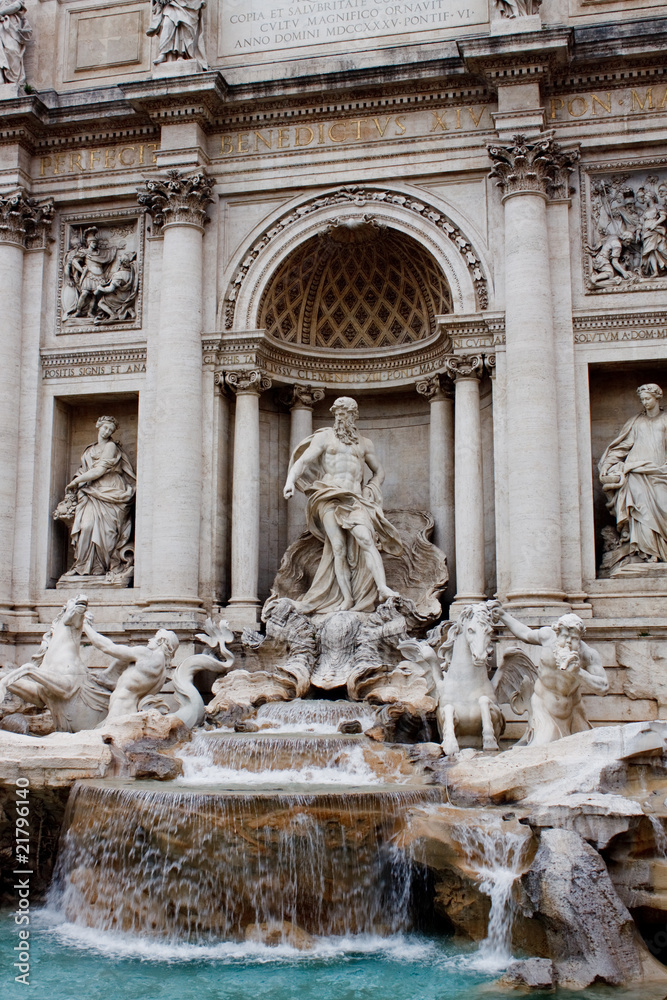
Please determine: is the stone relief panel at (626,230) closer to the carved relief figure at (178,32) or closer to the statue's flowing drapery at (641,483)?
the statue's flowing drapery at (641,483)

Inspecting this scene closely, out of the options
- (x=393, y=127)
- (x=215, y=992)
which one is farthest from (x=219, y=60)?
(x=215, y=992)

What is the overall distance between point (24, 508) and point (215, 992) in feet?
33.7

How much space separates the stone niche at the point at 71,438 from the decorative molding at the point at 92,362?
0.39 m

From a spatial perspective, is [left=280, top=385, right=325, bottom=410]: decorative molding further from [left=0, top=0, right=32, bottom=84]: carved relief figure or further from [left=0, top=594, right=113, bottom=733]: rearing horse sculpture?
[left=0, top=0, right=32, bottom=84]: carved relief figure

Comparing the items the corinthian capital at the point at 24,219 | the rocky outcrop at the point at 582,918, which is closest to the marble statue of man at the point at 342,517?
the corinthian capital at the point at 24,219

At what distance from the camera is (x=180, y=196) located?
16.4 metres

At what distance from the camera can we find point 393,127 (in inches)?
648

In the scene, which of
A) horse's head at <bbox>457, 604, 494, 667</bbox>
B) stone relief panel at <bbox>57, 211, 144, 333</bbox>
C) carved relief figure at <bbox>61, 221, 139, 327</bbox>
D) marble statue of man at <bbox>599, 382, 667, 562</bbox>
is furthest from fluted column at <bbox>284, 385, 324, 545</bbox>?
horse's head at <bbox>457, 604, 494, 667</bbox>

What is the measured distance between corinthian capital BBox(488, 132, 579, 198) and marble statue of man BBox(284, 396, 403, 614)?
3936 millimetres

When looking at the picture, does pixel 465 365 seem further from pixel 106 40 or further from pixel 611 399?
pixel 106 40

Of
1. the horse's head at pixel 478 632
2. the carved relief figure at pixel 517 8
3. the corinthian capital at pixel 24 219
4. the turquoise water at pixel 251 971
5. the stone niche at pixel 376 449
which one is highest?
the carved relief figure at pixel 517 8

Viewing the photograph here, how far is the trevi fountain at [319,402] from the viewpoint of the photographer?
11.9 m

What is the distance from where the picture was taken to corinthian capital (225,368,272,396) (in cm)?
1644

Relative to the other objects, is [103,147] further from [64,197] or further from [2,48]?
[2,48]
